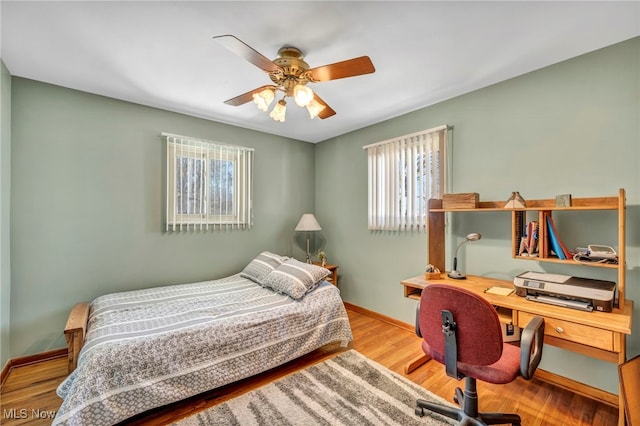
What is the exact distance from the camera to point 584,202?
73.3 inches

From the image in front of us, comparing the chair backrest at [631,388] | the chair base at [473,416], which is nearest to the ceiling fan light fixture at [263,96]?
the chair base at [473,416]

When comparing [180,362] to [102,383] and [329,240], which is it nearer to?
[102,383]

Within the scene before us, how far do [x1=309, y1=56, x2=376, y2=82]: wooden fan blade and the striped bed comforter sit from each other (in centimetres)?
183

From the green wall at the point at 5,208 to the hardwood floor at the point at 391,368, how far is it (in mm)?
338

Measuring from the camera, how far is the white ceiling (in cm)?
154

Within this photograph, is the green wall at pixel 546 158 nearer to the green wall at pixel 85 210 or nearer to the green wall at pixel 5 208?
the green wall at pixel 85 210

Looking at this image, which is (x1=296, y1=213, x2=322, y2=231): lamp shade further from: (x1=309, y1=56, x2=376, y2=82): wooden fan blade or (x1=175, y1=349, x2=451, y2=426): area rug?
(x1=309, y1=56, x2=376, y2=82): wooden fan blade

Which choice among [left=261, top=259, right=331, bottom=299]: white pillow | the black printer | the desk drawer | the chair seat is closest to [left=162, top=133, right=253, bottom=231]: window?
[left=261, top=259, right=331, bottom=299]: white pillow

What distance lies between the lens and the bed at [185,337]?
1.54m

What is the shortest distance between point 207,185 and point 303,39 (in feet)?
6.68

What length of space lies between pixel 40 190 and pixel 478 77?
3908mm

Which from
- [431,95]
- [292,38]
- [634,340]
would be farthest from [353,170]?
[634,340]

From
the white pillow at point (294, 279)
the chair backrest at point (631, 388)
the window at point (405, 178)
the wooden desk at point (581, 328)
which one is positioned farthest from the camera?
the window at point (405, 178)

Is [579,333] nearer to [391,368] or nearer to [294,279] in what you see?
[391,368]
